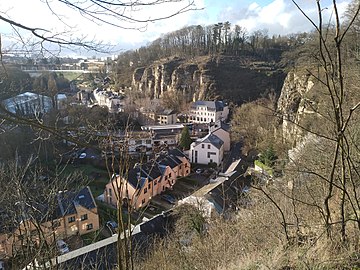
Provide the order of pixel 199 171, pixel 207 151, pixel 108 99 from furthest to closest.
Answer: pixel 108 99 → pixel 207 151 → pixel 199 171

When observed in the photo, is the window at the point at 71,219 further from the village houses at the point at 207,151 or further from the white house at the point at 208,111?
the white house at the point at 208,111

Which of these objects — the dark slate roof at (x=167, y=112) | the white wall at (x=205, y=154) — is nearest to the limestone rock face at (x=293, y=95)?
the white wall at (x=205, y=154)

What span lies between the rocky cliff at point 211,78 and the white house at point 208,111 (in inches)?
96.2

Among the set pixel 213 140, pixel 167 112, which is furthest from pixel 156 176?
pixel 167 112

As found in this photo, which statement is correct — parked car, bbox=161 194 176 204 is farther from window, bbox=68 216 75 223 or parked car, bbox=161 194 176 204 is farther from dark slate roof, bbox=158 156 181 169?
window, bbox=68 216 75 223

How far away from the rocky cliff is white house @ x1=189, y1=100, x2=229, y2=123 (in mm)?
2444

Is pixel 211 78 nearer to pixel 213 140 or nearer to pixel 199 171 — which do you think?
pixel 213 140

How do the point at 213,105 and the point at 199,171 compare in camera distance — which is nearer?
the point at 199,171

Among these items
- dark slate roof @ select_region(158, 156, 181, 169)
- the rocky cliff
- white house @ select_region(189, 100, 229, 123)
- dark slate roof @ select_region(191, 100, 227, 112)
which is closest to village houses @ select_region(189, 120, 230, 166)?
dark slate roof @ select_region(158, 156, 181, 169)

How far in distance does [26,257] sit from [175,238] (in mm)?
4465

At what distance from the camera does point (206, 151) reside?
17641 mm

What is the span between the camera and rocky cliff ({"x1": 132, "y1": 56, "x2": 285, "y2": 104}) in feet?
96.4

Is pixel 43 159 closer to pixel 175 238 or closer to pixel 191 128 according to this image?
pixel 175 238

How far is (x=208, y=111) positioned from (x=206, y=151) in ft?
31.9
